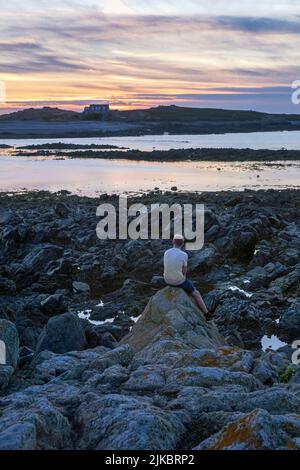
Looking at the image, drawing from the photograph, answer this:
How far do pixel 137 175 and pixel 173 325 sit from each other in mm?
41973

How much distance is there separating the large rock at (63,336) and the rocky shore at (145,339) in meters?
0.02

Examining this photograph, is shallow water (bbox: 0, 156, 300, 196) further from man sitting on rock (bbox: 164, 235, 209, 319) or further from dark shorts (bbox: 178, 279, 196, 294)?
dark shorts (bbox: 178, 279, 196, 294)

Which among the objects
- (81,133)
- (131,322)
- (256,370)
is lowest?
(131,322)

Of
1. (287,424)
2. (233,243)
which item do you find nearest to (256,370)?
(287,424)

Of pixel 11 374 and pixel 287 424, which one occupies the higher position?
pixel 287 424

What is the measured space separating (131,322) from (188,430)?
9114 millimetres

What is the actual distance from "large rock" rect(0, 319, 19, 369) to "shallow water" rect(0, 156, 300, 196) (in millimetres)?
30214

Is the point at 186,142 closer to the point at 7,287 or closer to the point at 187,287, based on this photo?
the point at 7,287

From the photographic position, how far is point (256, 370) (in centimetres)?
Result: 905

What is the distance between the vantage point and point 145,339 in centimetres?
1086

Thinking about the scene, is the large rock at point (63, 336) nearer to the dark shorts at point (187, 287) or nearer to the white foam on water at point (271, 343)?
the dark shorts at point (187, 287)

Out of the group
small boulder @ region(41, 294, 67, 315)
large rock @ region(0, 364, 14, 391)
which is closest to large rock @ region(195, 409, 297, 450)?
large rock @ region(0, 364, 14, 391)

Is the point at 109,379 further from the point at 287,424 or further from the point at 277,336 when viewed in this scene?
the point at 277,336

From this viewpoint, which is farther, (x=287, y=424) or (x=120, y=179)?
(x=120, y=179)
